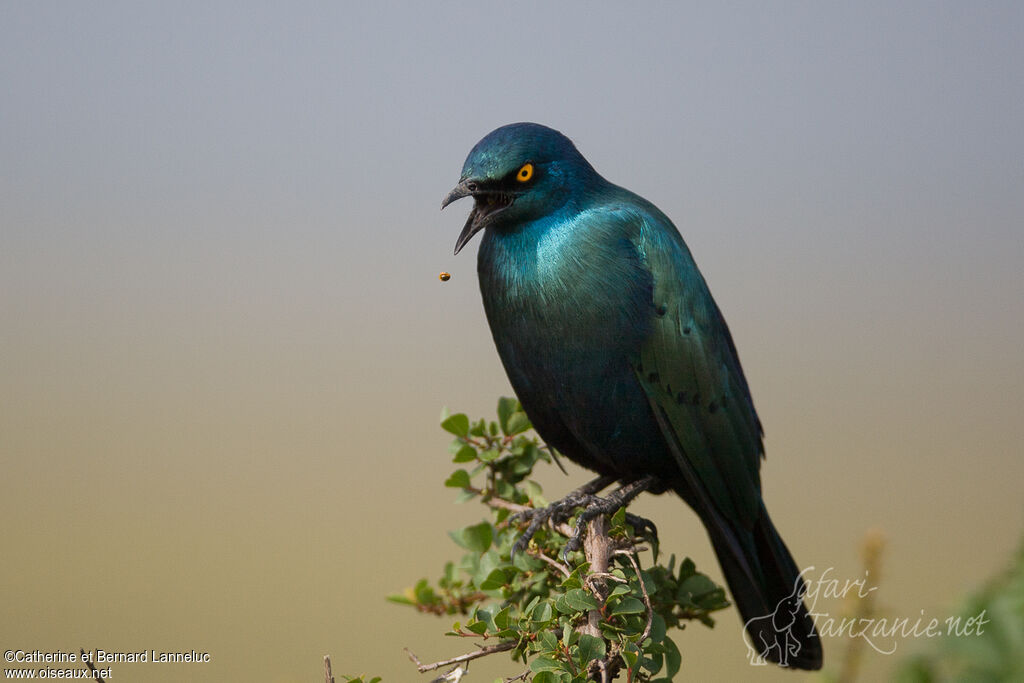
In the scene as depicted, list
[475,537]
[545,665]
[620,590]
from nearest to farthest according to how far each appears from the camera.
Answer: [545,665] → [620,590] → [475,537]

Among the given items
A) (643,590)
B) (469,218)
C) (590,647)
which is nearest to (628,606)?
(643,590)

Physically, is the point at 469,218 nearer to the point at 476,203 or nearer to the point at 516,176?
the point at 476,203

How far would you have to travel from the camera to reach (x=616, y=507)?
8.08 ft

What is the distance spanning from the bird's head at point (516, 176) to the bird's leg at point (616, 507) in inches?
30.0

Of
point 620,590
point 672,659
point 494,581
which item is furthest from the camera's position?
point 494,581

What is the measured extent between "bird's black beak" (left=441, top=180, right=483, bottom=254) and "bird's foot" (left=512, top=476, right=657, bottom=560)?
0.75 metres

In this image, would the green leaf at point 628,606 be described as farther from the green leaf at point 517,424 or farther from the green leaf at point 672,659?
the green leaf at point 517,424

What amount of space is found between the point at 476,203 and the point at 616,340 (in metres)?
0.52

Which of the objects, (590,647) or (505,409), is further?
(505,409)

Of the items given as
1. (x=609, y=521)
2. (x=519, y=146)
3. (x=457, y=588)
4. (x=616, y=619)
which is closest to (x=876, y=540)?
(x=616, y=619)

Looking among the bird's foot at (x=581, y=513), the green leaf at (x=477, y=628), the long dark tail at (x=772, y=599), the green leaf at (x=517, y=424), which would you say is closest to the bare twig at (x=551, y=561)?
the bird's foot at (x=581, y=513)

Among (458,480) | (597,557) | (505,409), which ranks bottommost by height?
(597,557)

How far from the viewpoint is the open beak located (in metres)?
2.36

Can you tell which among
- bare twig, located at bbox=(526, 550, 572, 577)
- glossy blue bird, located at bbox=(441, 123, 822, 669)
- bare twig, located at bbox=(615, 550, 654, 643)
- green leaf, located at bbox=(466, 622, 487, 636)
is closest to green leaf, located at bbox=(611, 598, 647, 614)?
bare twig, located at bbox=(615, 550, 654, 643)
